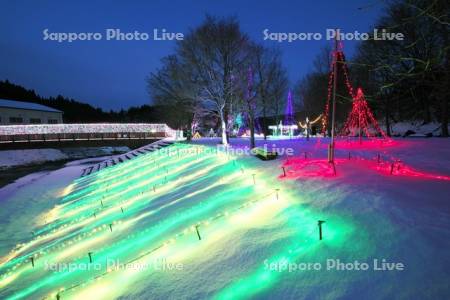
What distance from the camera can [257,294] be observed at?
425 centimetres

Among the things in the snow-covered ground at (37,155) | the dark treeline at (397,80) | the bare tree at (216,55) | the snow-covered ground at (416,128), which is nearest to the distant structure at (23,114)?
the snow-covered ground at (37,155)

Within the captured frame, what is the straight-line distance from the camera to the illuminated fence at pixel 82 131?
119 ft

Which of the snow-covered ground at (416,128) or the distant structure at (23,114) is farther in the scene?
the distant structure at (23,114)

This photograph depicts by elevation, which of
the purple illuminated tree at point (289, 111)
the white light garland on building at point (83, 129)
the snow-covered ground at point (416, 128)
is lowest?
the snow-covered ground at point (416, 128)

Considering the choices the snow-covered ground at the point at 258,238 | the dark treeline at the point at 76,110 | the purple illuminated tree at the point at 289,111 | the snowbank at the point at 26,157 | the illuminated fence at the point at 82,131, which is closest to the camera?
the snow-covered ground at the point at 258,238

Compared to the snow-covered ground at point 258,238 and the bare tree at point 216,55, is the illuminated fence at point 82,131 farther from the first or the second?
the snow-covered ground at point 258,238

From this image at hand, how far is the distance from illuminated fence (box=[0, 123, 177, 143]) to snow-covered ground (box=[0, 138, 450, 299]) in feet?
86.6

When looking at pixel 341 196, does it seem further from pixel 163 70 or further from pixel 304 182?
pixel 163 70

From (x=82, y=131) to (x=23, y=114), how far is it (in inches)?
796

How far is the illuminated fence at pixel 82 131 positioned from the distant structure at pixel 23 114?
12665mm

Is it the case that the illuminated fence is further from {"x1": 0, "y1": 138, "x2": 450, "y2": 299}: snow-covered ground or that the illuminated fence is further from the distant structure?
{"x1": 0, "y1": 138, "x2": 450, "y2": 299}: snow-covered ground

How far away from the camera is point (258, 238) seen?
18.5 ft

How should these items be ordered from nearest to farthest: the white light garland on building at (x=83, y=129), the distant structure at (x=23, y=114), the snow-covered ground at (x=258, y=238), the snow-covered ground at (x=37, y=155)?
the snow-covered ground at (x=258, y=238) → the snow-covered ground at (x=37, y=155) → the white light garland on building at (x=83, y=129) → the distant structure at (x=23, y=114)

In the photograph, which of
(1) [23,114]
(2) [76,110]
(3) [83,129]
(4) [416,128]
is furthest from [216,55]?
(2) [76,110]
